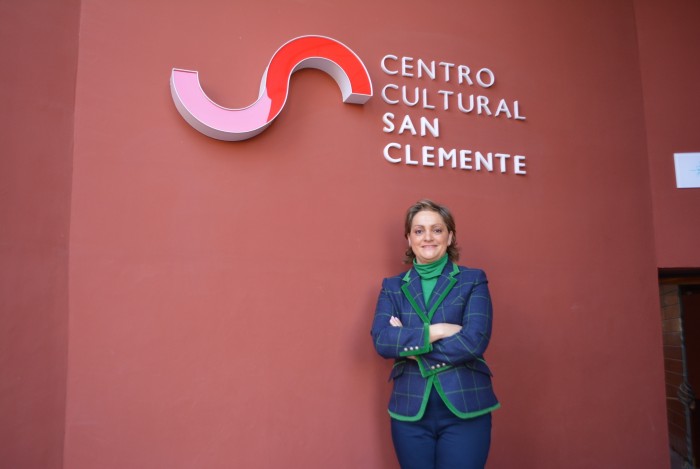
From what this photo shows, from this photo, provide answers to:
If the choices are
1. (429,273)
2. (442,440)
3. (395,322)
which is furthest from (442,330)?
(442,440)

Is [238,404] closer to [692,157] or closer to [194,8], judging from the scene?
[194,8]

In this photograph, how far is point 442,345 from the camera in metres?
2.42

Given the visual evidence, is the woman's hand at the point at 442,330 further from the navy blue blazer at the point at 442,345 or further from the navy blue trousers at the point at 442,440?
the navy blue trousers at the point at 442,440

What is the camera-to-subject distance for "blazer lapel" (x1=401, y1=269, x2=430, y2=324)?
8.46ft

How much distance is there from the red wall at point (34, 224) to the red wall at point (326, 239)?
0.19ft

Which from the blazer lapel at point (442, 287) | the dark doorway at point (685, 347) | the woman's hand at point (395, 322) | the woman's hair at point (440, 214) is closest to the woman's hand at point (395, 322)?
the woman's hand at point (395, 322)

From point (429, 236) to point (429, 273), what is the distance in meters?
0.16

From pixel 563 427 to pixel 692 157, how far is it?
6.11ft

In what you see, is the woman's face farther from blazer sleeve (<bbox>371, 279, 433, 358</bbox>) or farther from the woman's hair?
blazer sleeve (<bbox>371, 279, 433, 358</bbox>)

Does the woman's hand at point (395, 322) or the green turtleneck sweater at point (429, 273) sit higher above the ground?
the green turtleneck sweater at point (429, 273)

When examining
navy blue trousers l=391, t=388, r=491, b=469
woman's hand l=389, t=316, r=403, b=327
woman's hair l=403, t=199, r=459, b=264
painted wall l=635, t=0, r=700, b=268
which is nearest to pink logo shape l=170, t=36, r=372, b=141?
woman's hair l=403, t=199, r=459, b=264

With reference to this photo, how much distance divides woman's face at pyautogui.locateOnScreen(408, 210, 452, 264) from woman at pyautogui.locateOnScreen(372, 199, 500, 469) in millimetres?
61

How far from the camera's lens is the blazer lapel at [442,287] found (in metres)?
2.57

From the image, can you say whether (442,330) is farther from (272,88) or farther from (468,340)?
(272,88)
